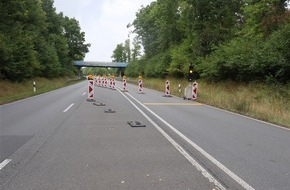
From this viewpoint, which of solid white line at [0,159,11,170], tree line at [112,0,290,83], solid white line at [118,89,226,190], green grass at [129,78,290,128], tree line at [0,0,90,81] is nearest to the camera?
solid white line at [118,89,226,190]

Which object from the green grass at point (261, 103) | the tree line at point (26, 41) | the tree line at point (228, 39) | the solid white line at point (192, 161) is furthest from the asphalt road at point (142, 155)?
the tree line at point (26, 41)

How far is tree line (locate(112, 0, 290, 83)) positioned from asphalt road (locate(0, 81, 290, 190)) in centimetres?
1069

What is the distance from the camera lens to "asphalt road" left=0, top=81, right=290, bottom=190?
16.7ft

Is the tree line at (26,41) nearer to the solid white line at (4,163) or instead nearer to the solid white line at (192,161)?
the solid white line at (192,161)

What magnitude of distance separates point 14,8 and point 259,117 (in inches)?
1242

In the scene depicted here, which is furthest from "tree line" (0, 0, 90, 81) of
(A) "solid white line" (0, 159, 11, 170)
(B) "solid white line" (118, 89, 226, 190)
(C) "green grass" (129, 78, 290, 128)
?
(A) "solid white line" (0, 159, 11, 170)

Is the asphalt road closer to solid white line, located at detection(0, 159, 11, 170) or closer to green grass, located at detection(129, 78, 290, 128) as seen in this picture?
solid white line, located at detection(0, 159, 11, 170)

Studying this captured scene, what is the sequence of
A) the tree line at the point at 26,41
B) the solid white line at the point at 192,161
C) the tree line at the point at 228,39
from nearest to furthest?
the solid white line at the point at 192,161
the tree line at the point at 228,39
the tree line at the point at 26,41

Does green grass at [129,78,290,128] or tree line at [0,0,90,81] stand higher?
tree line at [0,0,90,81]

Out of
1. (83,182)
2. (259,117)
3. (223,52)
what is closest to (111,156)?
(83,182)

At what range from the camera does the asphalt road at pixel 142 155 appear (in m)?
5.09

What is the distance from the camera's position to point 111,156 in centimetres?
659

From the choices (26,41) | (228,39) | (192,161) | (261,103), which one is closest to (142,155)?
(192,161)

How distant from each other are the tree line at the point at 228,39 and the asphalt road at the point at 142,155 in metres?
10.7
